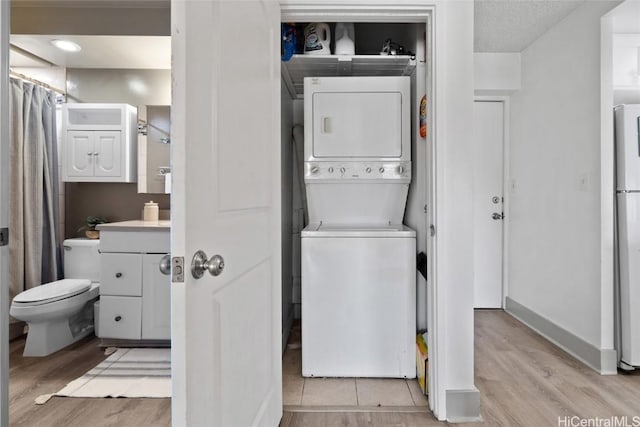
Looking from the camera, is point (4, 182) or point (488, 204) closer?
point (4, 182)

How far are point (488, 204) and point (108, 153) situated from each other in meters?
3.43

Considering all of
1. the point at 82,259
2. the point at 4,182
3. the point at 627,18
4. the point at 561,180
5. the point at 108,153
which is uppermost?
the point at 627,18

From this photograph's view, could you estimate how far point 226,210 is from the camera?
0.97m

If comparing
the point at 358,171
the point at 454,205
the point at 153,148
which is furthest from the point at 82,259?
the point at 454,205

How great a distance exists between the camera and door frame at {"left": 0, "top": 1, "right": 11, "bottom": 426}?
1026mm

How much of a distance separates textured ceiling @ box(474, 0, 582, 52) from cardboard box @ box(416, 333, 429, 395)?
223 cm

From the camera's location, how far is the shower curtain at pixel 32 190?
2396 mm

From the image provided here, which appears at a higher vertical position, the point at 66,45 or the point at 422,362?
the point at 66,45

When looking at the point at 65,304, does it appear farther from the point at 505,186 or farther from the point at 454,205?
the point at 505,186

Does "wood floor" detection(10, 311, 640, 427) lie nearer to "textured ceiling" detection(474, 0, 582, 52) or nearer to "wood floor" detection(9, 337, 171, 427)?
"wood floor" detection(9, 337, 171, 427)

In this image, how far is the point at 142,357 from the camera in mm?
2232

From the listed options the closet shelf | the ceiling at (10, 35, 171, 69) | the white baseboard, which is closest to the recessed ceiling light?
the ceiling at (10, 35, 171, 69)

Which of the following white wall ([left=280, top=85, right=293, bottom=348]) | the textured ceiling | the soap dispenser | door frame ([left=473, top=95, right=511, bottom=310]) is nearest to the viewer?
the textured ceiling
